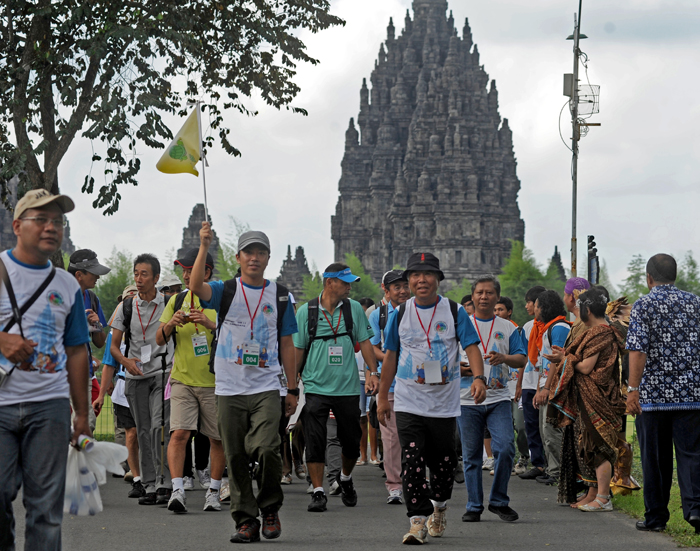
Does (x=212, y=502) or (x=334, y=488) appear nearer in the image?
(x=212, y=502)

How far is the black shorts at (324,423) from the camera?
30.3ft

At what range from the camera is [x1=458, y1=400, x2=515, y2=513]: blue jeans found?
829 cm

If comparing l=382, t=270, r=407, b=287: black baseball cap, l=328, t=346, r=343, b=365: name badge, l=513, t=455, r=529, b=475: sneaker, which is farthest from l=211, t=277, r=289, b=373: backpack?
l=513, t=455, r=529, b=475: sneaker

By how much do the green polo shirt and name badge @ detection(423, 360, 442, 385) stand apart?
2005mm

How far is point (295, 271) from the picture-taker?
9994 cm

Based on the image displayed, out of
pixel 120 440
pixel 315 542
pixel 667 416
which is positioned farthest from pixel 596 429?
pixel 120 440

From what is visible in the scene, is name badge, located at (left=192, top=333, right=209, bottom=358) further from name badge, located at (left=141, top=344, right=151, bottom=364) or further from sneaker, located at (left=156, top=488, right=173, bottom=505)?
sneaker, located at (left=156, top=488, right=173, bottom=505)

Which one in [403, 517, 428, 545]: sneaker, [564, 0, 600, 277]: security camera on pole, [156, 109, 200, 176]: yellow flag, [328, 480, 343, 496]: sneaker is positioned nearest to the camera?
[403, 517, 428, 545]: sneaker

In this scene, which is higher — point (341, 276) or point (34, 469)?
point (341, 276)

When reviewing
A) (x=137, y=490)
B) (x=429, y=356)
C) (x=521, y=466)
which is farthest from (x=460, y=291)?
(x=429, y=356)

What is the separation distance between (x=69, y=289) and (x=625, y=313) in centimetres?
657

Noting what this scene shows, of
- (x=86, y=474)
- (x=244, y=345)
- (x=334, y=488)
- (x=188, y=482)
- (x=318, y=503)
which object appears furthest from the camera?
(x=188, y=482)

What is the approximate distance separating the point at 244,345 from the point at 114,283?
249ft

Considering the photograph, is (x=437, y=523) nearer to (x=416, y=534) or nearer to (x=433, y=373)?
(x=416, y=534)
